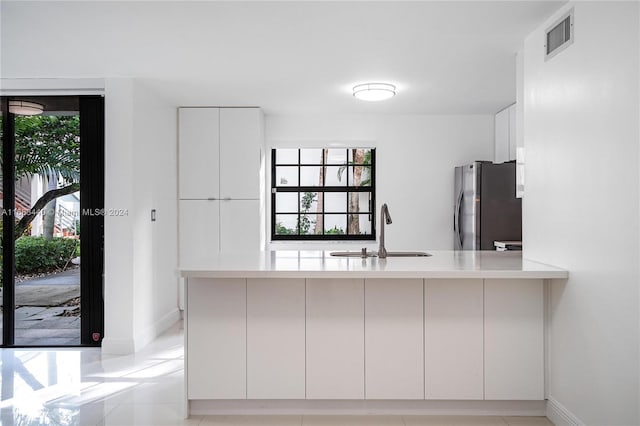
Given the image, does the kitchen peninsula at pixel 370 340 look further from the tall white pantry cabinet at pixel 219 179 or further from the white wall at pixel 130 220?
the tall white pantry cabinet at pixel 219 179

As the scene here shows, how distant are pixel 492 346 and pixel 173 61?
9.49 feet

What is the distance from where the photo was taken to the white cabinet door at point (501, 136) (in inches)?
207

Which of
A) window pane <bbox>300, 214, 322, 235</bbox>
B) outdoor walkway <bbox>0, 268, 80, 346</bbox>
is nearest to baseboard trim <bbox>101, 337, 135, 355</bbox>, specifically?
outdoor walkway <bbox>0, 268, 80, 346</bbox>

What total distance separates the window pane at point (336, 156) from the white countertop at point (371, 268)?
306 centimetres

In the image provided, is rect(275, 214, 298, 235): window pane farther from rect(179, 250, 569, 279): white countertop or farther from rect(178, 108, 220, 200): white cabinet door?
rect(179, 250, 569, 279): white countertop

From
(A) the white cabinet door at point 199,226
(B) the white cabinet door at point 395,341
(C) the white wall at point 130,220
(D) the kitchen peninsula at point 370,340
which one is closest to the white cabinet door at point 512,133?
(D) the kitchen peninsula at point 370,340

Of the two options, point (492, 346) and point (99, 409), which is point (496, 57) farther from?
point (99, 409)

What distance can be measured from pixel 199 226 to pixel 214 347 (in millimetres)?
2807

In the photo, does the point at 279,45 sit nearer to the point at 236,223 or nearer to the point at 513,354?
the point at 513,354

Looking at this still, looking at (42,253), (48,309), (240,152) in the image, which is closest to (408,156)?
(240,152)

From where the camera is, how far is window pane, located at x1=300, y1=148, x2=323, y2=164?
5.95 m

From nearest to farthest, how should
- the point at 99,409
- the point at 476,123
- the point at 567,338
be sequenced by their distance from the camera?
the point at 567,338 < the point at 99,409 < the point at 476,123

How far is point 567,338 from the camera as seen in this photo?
2.51 meters

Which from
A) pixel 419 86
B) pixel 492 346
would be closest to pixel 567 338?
pixel 492 346
